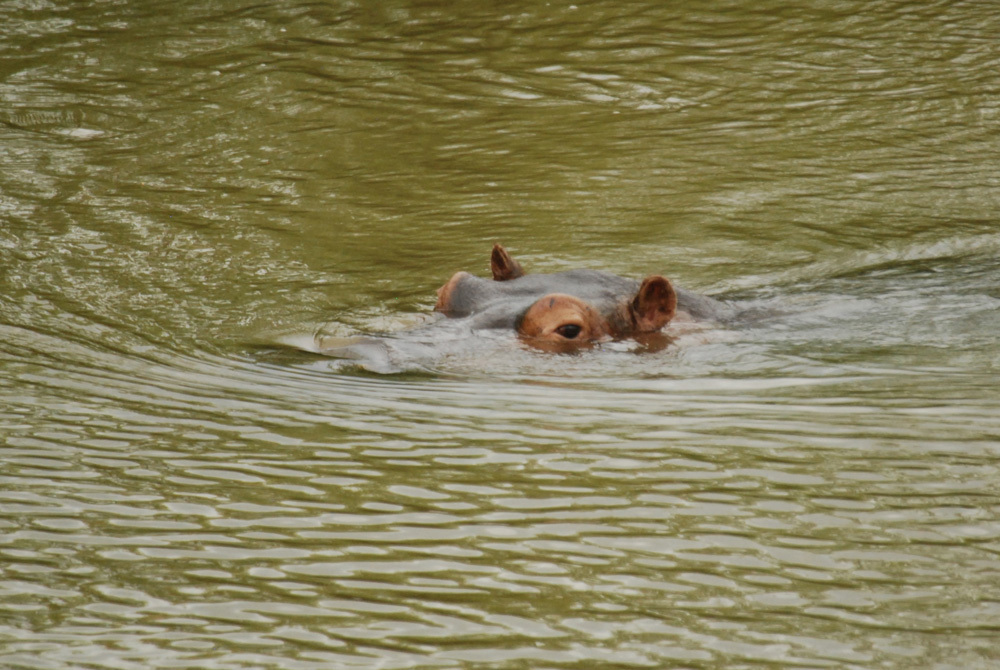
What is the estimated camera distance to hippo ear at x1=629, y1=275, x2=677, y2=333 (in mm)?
6469

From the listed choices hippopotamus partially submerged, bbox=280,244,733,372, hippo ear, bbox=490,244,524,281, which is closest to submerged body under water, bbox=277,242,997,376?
hippopotamus partially submerged, bbox=280,244,733,372

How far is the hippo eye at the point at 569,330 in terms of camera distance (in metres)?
6.16

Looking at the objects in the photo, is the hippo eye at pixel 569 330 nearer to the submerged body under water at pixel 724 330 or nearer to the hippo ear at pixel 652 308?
the submerged body under water at pixel 724 330

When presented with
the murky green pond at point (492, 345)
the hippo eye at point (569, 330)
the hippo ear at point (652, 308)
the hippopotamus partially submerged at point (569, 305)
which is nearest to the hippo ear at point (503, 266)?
the hippopotamus partially submerged at point (569, 305)

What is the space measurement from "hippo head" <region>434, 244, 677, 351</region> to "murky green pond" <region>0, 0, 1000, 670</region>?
0.21 meters

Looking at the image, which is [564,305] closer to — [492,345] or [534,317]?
[534,317]

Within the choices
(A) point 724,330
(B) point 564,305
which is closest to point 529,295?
(B) point 564,305

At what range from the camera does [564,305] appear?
6.17 metres

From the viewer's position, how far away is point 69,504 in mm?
4020

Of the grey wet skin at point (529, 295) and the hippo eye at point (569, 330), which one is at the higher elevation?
the grey wet skin at point (529, 295)

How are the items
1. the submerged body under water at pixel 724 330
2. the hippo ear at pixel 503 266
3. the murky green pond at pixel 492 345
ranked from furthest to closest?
the hippo ear at pixel 503 266, the submerged body under water at pixel 724 330, the murky green pond at pixel 492 345

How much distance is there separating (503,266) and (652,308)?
0.91 metres

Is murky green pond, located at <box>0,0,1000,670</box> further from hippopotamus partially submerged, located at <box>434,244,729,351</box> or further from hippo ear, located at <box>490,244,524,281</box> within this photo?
hippo ear, located at <box>490,244,524,281</box>

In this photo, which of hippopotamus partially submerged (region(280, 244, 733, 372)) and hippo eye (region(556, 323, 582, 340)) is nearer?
hippopotamus partially submerged (region(280, 244, 733, 372))
